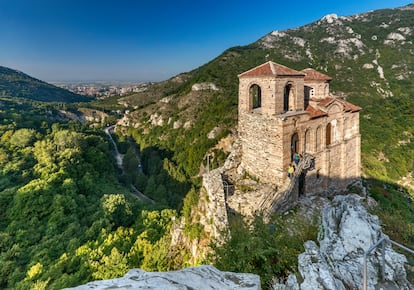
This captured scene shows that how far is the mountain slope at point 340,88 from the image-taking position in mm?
42719

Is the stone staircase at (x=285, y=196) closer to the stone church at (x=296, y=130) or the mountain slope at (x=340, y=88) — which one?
the stone church at (x=296, y=130)

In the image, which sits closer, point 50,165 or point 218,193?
point 218,193

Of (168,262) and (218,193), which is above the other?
(218,193)

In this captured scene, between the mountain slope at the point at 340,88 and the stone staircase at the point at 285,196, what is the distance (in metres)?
25.1

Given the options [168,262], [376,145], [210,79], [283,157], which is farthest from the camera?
[210,79]

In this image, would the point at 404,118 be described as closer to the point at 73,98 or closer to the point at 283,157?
the point at 283,157

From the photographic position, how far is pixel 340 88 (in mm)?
57406

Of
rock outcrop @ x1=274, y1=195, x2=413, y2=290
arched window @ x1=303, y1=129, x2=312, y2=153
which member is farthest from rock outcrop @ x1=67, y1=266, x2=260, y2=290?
arched window @ x1=303, y1=129, x2=312, y2=153

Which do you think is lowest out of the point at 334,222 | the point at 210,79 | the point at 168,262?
the point at 168,262

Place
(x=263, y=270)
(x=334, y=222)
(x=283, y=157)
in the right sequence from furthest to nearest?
(x=283, y=157) → (x=334, y=222) → (x=263, y=270)

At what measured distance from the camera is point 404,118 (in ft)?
148

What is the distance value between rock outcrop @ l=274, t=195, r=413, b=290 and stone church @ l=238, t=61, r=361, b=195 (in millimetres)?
7653

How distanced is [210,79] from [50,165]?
173 feet

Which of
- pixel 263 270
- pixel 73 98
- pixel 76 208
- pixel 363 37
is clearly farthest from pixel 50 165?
pixel 73 98
